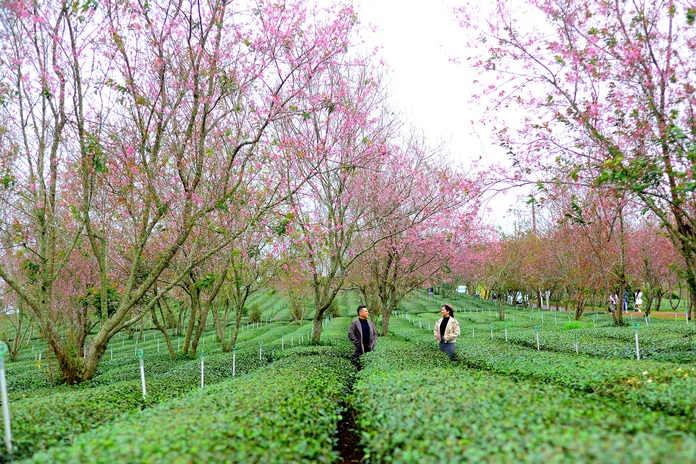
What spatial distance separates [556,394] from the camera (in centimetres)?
561

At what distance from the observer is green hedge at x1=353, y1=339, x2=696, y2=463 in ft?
10.0

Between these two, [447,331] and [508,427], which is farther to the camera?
[447,331]

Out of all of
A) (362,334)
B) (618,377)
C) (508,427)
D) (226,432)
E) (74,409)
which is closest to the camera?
(508,427)

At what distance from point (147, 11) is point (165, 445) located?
8530 mm

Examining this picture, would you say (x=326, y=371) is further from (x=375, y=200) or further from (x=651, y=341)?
(x=651, y=341)

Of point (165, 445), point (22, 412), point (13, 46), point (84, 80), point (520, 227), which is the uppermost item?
point (13, 46)

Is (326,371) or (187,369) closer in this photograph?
(326,371)

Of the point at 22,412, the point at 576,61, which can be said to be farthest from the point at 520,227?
the point at 22,412

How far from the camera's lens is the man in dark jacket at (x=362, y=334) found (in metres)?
12.1

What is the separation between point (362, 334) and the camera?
39.9 feet

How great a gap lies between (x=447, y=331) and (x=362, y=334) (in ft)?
7.14

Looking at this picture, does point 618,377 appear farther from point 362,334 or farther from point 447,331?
point 362,334

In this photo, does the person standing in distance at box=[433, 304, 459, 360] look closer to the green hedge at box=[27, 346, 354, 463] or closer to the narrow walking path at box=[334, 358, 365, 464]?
the narrow walking path at box=[334, 358, 365, 464]

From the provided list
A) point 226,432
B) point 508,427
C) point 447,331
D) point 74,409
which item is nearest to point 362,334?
point 447,331
